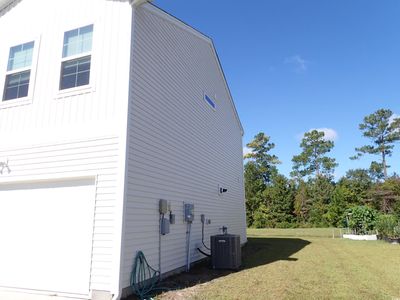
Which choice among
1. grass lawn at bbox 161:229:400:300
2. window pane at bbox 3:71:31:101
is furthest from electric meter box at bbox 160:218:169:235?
window pane at bbox 3:71:31:101

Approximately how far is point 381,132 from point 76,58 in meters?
44.6

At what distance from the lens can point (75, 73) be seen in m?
6.37

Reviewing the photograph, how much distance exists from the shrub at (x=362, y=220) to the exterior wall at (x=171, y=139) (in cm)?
953

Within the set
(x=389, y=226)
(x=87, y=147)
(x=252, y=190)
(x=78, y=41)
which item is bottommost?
(x=389, y=226)

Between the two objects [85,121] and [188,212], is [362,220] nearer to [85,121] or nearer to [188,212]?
[188,212]

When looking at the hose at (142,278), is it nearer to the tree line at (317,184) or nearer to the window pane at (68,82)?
the window pane at (68,82)

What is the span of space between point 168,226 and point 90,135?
253 cm

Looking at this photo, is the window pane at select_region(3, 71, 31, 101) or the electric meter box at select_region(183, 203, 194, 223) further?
the electric meter box at select_region(183, 203, 194, 223)

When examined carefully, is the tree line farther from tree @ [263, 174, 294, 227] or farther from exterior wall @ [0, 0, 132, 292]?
exterior wall @ [0, 0, 132, 292]

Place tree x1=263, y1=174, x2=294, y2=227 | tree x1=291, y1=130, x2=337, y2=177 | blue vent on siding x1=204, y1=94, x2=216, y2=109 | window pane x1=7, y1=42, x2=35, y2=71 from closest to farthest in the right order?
1. window pane x1=7, y1=42, x2=35, y2=71
2. blue vent on siding x1=204, y1=94, x2=216, y2=109
3. tree x1=263, y1=174, x2=294, y2=227
4. tree x1=291, y1=130, x2=337, y2=177

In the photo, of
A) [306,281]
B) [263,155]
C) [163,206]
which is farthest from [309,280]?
[263,155]

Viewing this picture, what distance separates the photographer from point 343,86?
24.5 metres

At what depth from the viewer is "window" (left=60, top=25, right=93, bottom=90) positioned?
6.28 meters

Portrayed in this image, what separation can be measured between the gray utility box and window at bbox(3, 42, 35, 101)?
592 centimetres
